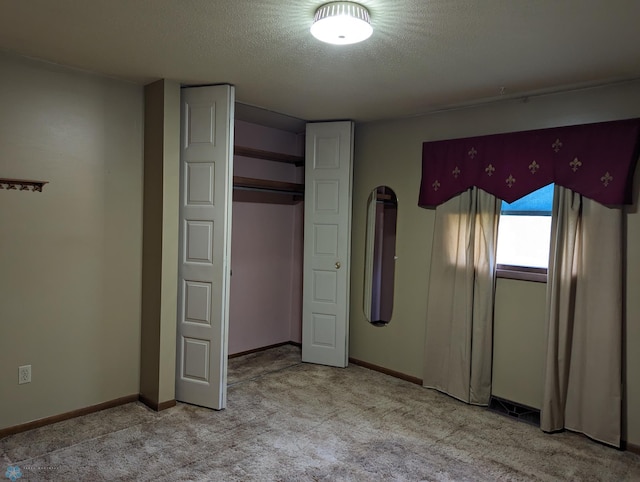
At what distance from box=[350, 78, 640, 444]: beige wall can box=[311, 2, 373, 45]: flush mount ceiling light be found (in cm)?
182

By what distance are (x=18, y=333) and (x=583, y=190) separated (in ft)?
12.3

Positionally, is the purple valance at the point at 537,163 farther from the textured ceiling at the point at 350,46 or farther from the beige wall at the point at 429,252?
the textured ceiling at the point at 350,46

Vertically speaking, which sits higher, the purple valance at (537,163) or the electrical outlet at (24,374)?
the purple valance at (537,163)

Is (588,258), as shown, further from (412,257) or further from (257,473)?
(257,473)

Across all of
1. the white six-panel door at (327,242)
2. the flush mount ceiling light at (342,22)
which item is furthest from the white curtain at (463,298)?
the flush mount ceiling light at (342,22)

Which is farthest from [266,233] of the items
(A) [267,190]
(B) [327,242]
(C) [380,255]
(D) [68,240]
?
(D) [68,240]

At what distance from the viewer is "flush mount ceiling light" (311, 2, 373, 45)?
2041mm

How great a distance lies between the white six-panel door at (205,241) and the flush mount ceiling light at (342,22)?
4.35 feet

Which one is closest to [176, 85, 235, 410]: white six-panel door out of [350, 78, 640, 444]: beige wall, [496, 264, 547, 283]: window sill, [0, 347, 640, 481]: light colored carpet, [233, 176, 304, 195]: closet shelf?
[0, 347, 640, 481]: light colored carpet

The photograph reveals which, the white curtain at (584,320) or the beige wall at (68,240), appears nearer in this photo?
the beige wall at (68,240)

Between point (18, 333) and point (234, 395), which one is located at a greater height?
point (18, 333)

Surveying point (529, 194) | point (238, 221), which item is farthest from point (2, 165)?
point (529, 194)

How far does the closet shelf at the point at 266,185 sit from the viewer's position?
13.8 ft

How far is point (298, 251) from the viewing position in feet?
17.3
